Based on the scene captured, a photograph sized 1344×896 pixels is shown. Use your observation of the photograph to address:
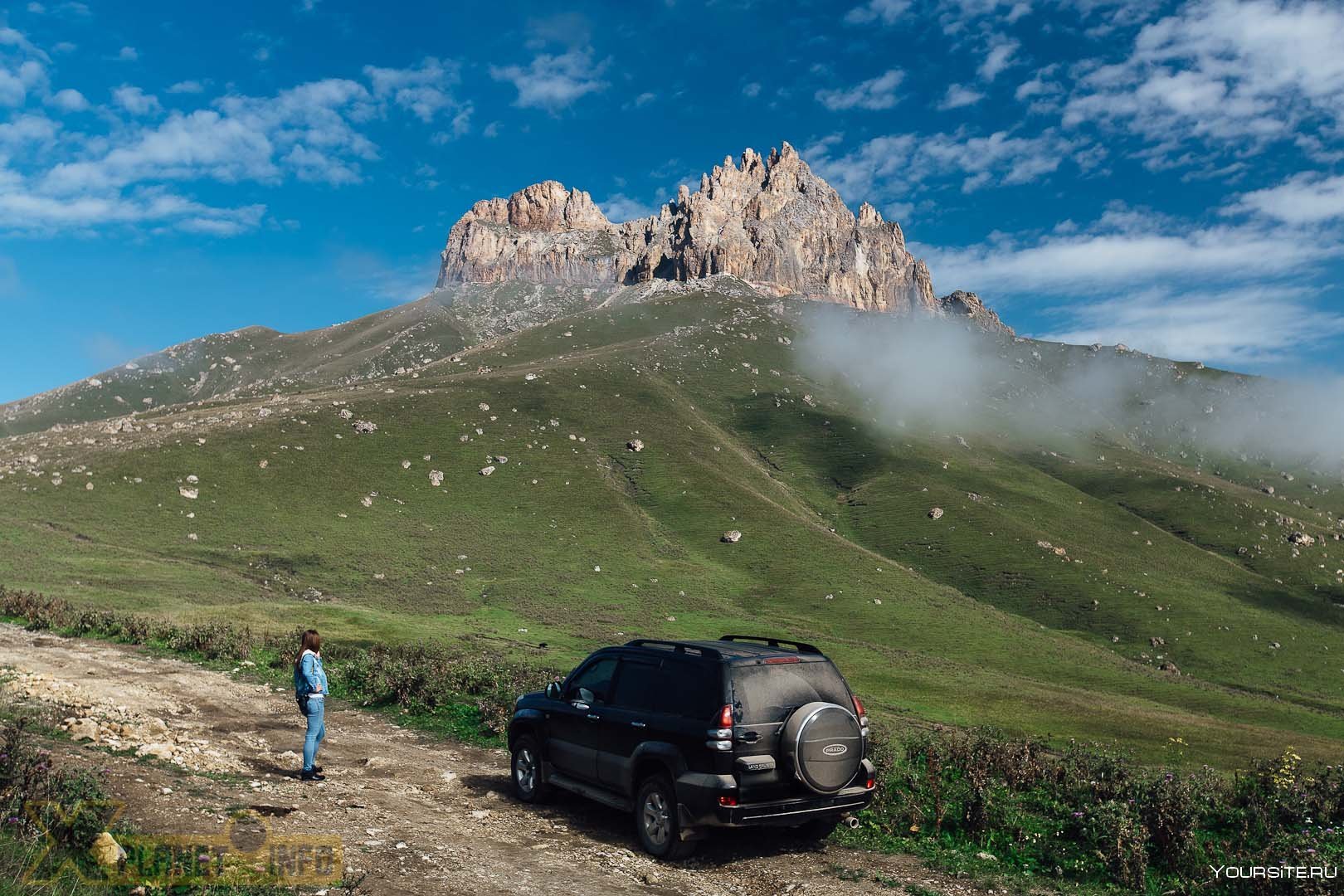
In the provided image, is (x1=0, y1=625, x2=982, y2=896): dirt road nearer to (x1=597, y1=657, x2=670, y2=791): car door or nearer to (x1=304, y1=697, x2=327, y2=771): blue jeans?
(x1=304, y1=697, x2=327, y2=771): blue jeans

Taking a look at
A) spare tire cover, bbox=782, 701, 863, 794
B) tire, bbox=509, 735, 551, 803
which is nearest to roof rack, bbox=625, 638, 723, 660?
spare tire cover, bbox=782, 701, 863, 794

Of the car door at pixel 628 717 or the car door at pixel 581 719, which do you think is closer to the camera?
the car door at pixel 628 717

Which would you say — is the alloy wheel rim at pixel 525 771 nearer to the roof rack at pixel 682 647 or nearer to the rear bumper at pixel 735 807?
the roof rack at pixel 682 647

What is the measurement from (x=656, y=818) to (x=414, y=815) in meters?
4.37

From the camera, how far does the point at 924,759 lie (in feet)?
54.6

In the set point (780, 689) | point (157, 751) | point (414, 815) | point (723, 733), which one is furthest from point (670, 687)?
point (157, 751)

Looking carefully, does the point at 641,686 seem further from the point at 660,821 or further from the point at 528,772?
the point at 528,772

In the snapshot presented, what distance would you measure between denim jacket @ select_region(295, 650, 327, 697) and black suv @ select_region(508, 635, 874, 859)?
5.97 metres

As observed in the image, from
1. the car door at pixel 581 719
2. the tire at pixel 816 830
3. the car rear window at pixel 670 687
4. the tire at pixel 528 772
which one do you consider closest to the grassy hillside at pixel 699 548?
→ the tire at pixel 528 772

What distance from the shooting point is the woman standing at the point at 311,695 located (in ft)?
50.5

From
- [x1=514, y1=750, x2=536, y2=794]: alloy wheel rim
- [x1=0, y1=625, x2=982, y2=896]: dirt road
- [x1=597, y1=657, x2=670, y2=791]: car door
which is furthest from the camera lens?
[x1=514, y1=750, x2=536, y2=794]: alloy wheel rim

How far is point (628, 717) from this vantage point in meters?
13.0

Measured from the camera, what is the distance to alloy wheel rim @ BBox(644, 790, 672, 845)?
39.7 ft

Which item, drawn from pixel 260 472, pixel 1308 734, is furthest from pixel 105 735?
pixel 260 472
